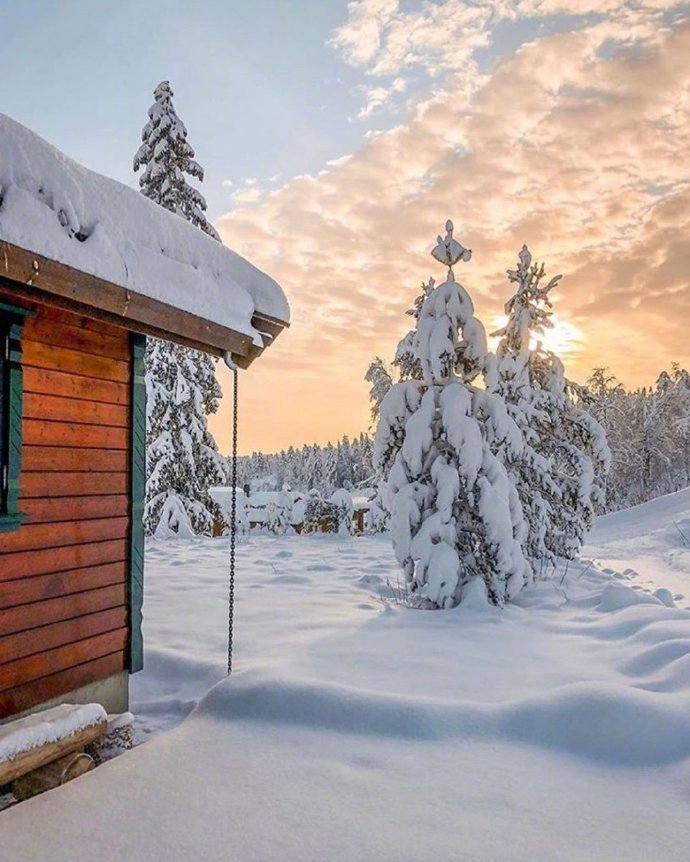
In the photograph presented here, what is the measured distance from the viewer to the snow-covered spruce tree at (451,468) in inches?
334

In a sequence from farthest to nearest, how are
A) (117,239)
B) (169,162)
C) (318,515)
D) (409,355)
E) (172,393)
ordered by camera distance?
(318,515), (409,355), (169,162), (172,393), (117,239)

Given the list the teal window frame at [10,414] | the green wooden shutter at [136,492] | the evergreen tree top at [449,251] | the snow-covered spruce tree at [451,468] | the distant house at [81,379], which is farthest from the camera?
the evergreen tree top at [449,251]

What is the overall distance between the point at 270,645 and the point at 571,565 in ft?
28.4

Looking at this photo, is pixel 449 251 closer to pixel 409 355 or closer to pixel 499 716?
pixel 499 716

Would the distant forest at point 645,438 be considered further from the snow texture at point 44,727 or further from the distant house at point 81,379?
the snow texture at point 44,727

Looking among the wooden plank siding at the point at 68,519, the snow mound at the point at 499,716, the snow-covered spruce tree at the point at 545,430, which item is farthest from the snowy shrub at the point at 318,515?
the snow mound at the point at 499,716

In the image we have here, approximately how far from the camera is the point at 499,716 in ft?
14.0

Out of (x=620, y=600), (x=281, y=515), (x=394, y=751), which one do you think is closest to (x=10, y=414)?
(x=394, y=751)

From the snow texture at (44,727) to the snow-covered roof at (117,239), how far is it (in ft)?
8.93

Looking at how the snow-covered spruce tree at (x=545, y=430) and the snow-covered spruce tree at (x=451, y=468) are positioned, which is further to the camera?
the snow-covered spruce tree at (x=545, y=430)

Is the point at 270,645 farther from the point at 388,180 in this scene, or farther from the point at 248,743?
the point at 388,180

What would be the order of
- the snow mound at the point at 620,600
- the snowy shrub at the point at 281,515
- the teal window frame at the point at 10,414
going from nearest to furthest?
the teal window frame at the point at 10,414 → the snow mound at the point at 620,600 → the snowy shrub at the point at 281,515

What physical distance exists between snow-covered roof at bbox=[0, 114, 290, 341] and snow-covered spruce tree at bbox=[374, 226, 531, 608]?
4.10 metres

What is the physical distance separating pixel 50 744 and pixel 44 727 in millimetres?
104
